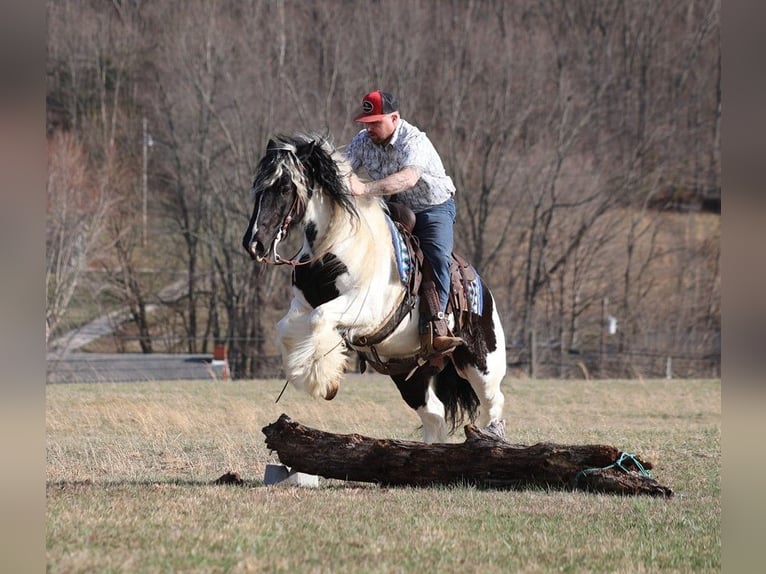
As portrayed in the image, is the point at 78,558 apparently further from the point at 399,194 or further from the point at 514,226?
the point at 514,226

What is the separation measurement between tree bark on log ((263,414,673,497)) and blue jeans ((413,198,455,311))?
1.62 m

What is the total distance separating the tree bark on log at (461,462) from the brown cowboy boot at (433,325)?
47.5 inches

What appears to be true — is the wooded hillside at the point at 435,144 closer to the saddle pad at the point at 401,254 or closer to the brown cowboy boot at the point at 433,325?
the brown cowboy boot at the point at 433,325

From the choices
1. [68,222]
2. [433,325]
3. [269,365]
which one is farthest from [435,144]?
[433,325]

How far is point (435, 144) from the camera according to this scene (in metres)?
38.5

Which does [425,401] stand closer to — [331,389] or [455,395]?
[455,395]

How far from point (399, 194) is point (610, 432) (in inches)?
226

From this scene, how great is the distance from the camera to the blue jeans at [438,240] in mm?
9391

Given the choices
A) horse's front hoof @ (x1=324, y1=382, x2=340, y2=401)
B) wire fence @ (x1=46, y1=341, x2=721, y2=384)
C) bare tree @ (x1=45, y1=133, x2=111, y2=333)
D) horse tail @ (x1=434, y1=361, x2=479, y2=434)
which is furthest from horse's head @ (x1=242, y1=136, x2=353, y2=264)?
bare tree @ (x1=45, y1=133, x2=111, y2=333)

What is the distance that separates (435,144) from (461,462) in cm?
3111

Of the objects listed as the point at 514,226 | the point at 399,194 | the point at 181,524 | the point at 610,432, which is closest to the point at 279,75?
the point at 514,226

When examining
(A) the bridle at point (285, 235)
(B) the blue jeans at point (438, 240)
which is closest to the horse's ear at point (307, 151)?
(A) the bridle at point (285, 235)

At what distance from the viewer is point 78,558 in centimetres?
513

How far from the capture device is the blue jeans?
9391 mm
